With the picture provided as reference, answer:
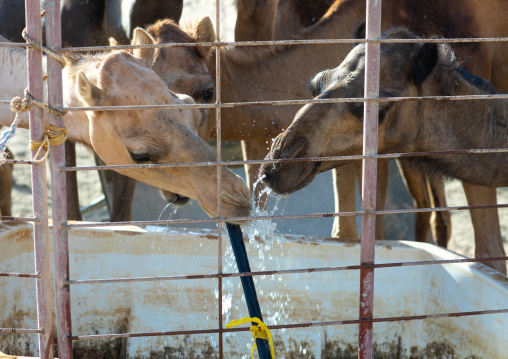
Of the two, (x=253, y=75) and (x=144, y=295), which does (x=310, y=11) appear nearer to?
(x=253, y=75)

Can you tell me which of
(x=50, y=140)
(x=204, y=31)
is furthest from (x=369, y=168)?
(x=204, y=31)

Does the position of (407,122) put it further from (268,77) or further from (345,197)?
(345,197)

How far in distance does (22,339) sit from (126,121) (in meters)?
1.16

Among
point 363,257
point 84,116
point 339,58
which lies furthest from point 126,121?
point 339,58

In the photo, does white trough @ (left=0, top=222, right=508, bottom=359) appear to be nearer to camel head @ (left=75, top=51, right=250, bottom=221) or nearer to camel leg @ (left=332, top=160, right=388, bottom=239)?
camel head @ (left=75, top=51, right=250, bottom=221)

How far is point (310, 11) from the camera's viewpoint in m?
4.77

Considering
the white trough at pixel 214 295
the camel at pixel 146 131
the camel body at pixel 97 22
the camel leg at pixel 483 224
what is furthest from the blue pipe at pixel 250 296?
the camel body at pixel 97 22

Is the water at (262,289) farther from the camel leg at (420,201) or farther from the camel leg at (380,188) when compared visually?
the camel leg at (420,201)

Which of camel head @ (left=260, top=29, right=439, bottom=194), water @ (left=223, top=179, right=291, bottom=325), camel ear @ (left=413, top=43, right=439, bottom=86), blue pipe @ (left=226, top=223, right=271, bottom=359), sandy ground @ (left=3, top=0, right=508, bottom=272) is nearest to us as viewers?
blue pipe @ (left=226, top=223, right=271, bottom=359)

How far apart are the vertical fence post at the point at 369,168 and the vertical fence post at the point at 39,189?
913 millimetres

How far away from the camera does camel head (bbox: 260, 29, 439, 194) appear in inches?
103

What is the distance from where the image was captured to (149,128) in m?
2.34

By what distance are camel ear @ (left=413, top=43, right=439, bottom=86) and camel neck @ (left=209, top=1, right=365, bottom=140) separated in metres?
1.17

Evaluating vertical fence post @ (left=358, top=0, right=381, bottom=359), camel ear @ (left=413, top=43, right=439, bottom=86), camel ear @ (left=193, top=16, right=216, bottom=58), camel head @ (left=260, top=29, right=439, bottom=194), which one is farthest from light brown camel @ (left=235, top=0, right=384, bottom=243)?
vertical fence post @ (left=358, top=0, right=381, bottom=359)
